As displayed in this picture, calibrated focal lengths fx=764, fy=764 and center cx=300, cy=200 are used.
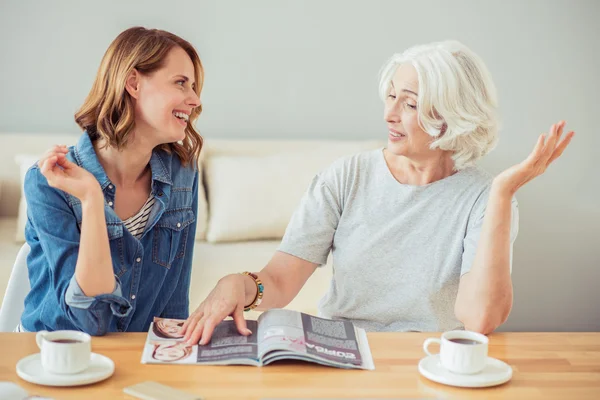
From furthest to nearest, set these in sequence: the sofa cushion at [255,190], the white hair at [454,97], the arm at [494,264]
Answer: the sofa cushion at [255,190], the white hair at [454,97], the arm at [494,264]

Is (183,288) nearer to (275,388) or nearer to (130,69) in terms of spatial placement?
(130,69)

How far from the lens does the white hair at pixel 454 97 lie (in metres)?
1.77

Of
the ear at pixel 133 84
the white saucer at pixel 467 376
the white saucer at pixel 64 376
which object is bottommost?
the white saucer at pixel 64 376

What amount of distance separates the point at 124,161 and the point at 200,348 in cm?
61

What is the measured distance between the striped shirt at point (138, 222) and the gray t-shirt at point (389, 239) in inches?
13.3

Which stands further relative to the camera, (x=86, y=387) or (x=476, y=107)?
(x=476, y=107)

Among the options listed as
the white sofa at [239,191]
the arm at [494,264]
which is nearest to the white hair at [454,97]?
the arm at [494,264]

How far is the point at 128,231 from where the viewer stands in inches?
66.0

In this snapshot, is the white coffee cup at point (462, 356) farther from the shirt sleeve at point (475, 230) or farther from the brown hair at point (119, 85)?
the brown hair at point (119, 85)

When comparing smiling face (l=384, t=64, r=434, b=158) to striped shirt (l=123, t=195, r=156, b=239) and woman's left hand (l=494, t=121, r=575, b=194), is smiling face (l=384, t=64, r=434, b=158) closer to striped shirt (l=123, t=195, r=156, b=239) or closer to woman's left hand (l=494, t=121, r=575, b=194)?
woman's left hand (l=494, t=121, r=575, b=194)

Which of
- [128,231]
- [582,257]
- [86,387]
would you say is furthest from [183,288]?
[582,257]

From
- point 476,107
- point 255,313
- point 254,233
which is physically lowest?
point 255,313

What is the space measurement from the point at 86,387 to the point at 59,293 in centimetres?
41

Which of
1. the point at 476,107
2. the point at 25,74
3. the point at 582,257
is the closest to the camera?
the point at 476,107
